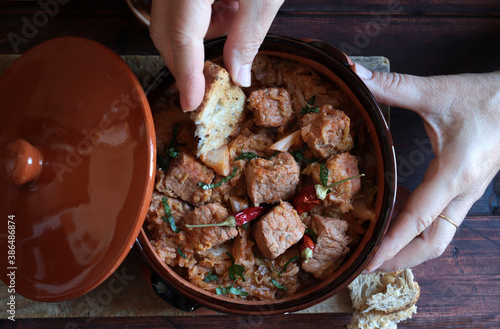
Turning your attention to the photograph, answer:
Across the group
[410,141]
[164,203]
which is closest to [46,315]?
[164,203]

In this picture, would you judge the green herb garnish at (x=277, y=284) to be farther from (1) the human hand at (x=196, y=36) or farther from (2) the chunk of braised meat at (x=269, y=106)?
(1) the human hand at (x=196, y=36)

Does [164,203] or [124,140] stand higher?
[124,140]

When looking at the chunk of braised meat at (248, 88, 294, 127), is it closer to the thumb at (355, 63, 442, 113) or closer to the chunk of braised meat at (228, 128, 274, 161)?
the chunk of braised meat at (228, 128, 274, 161)

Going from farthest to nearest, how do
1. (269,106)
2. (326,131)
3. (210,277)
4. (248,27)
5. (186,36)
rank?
(210,277) → (269,106) → (326,131) → (248,27) → (186,36)

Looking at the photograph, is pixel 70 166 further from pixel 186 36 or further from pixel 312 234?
pixel 312 234

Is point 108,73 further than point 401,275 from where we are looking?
No

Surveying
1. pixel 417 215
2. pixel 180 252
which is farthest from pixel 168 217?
pixel 417 215

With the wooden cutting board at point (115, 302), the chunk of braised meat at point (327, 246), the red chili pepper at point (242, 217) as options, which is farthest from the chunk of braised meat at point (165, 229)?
the chunk of braised meat at point (327, 246)

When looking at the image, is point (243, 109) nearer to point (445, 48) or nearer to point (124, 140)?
point (124, 140)
